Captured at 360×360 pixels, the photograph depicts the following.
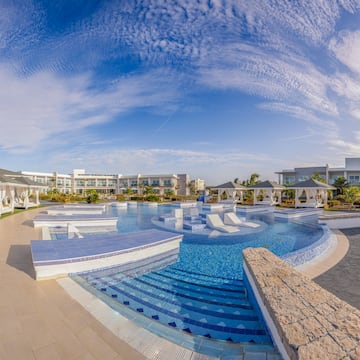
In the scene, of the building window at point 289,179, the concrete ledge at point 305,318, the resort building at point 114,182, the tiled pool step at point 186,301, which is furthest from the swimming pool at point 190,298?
the resort building at point 114,182

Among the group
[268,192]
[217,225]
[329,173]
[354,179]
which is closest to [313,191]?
[268,192]

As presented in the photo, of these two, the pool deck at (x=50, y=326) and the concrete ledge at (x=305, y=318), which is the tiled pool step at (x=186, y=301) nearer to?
the concrete ledge at (x=305, y=318)

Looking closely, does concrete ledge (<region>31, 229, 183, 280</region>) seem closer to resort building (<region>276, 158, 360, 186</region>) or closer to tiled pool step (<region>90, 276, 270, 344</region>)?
tiled pool step (<region>90, 276, 270, 344</region>)

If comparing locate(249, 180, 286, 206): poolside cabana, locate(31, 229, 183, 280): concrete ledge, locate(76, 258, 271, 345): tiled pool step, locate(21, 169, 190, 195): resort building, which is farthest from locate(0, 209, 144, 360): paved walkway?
locate(21, 169, 190, 195): resort building

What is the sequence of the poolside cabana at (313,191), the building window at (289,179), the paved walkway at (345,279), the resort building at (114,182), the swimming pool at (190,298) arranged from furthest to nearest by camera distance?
1. the resort building at (114,182)
2. the building window at (289,179)
3. the poolside cabana at (313,191)
4. the paved walkway at (345,279)
5. the swimming pool at (190,298)

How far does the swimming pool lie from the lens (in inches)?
112

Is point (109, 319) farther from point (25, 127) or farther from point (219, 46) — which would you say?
point (25, 127)

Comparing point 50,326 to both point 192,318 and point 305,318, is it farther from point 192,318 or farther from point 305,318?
point 305,318

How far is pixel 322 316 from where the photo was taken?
2506 mm

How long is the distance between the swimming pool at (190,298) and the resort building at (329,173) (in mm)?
32245

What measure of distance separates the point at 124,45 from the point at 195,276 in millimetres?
8960

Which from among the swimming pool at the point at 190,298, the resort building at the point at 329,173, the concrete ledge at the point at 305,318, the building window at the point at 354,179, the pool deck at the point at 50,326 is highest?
the resort building at the point at 329,173

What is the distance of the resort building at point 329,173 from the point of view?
31033 millimetres

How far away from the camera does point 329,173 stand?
32594mm
